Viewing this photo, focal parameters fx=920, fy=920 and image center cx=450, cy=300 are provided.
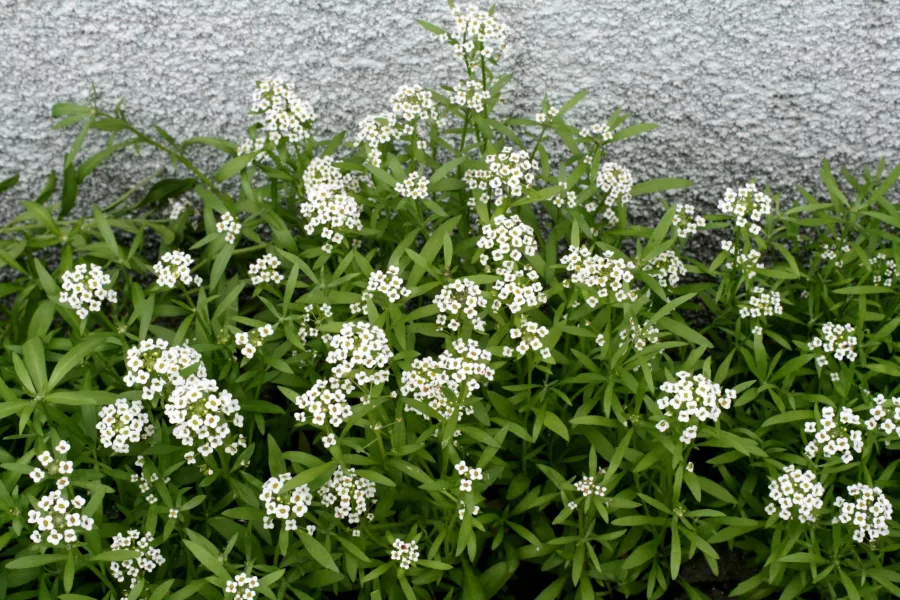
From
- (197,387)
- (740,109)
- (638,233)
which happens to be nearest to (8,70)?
(197,387)

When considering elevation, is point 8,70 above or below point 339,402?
above

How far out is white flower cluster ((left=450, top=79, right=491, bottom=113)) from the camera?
10.7 ft

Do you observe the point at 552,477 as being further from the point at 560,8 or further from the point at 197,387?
the point at 560,8

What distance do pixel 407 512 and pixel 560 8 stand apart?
2081 mm

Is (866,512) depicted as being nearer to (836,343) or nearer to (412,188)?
(836,343)

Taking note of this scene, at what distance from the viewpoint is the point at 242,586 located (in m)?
2.57

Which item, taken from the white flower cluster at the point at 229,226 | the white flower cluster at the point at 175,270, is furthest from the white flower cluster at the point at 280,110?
the white flower cluster at the point at 175,270

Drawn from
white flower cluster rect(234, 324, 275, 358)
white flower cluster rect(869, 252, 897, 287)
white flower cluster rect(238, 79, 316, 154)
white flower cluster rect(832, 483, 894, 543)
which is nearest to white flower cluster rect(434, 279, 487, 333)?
white flower cluster rect(234, 324, 275, 358)

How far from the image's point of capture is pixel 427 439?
115 inches

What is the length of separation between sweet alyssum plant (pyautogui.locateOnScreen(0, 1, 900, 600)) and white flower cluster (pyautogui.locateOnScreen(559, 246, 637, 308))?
0.01 metres

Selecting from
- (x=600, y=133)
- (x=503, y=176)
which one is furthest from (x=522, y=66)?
(x=503, y=176)

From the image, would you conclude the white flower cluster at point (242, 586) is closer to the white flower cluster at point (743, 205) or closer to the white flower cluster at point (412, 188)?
the white flower cluster at point (412, 188)

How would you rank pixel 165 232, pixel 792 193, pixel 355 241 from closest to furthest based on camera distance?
pixel 355 241
pixel 165 232
pixel 792 193

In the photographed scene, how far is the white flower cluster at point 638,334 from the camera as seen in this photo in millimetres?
2924
